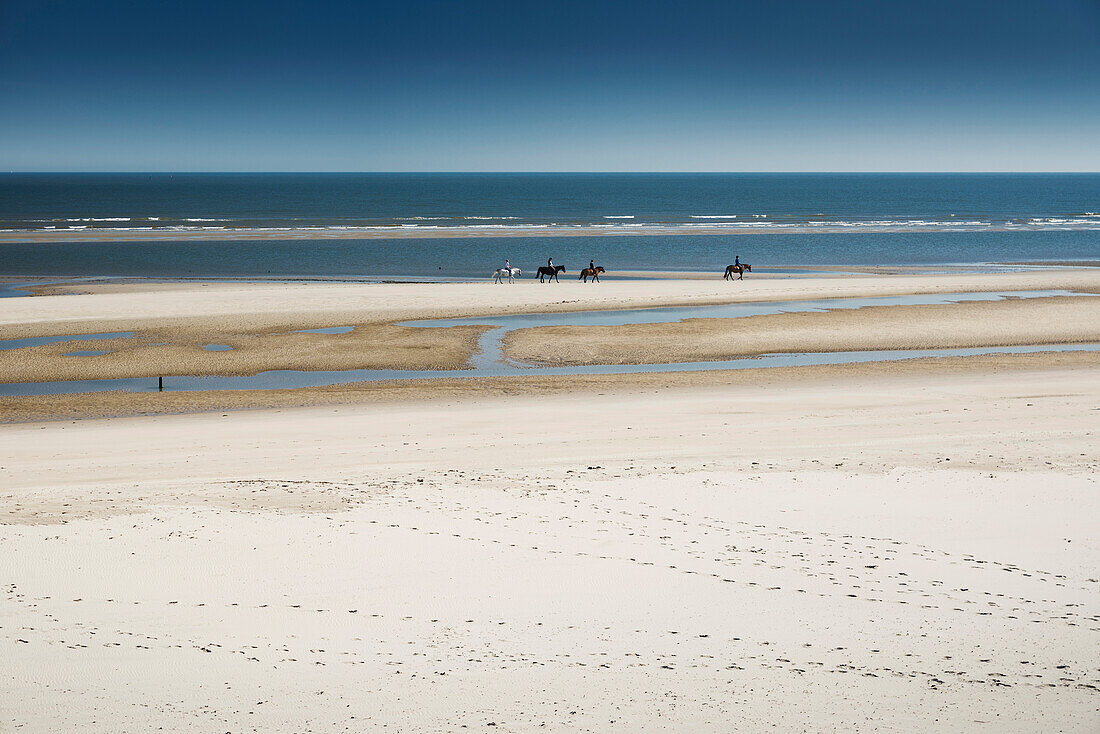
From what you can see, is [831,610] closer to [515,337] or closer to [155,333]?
[515,337]

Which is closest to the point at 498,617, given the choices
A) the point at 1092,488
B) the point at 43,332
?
the point at 1092,488

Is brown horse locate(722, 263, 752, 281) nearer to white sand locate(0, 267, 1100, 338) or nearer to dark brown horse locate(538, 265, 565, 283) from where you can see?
white sand locate(0, 267, 1100, 338)

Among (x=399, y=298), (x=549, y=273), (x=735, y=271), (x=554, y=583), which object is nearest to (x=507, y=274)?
(x=549, y=273)

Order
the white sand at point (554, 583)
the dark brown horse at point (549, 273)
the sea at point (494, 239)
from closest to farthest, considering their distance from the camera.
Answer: the white sand at point (554, 583)
the dark brown horse at point (549, 273)
the sea at point (494, 239)

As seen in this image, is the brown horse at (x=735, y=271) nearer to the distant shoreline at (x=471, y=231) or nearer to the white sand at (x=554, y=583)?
the white sand at (x=554, y=583)

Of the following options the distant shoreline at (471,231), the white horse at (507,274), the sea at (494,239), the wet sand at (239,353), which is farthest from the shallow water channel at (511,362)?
the distant shoreline at (471,231)
